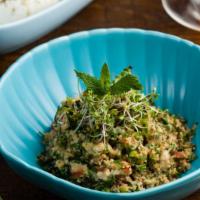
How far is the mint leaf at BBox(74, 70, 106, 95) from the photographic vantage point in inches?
64.7

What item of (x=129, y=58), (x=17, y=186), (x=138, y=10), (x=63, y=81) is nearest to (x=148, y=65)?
(x=129, y=58)

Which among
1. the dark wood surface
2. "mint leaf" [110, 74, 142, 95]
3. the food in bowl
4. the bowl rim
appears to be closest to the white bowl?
the bowl rim

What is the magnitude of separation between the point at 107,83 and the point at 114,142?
18cm

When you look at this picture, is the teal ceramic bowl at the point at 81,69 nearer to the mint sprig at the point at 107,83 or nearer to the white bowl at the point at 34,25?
the white bowl at the point at 34,25

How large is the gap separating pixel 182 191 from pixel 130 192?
132 millimetres

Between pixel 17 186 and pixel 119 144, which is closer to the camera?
pixel 119 144

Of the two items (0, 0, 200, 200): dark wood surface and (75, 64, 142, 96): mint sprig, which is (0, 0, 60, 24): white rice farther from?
(75, 64, 142, 96): mint sprig

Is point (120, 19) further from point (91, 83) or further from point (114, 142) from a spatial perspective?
point (114, 142)

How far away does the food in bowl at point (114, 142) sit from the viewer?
5.11ft

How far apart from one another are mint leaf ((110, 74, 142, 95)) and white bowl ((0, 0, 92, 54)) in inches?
20.3

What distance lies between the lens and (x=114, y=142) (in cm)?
159

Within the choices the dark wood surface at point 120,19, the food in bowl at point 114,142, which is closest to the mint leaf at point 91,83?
the food in bowl at point 114,142

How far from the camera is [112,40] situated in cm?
197

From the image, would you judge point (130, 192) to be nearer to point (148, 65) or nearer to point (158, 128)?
point (158, 128)
